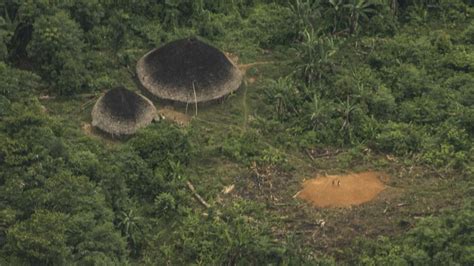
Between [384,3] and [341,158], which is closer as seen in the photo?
[341,158]

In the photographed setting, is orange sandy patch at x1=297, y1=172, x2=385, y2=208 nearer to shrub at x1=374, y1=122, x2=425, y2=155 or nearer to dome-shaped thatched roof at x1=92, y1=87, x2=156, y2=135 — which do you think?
shrub at x1=374, y1=122, x2=425, y2=155

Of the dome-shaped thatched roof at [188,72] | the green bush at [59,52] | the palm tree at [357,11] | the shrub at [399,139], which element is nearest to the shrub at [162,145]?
the dome-shaped thatched roof at [188,72]

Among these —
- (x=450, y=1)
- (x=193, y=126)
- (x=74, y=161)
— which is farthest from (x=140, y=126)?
(x=450, y=1)

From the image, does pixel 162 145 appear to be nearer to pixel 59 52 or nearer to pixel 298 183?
pixel 298 183

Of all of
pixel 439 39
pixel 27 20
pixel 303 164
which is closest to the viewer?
pixel 303 164

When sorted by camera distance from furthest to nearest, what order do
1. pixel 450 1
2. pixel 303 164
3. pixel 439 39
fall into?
pixel 450 1
pixel 439 39
pixel 303 164

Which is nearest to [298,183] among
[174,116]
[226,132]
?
[226,132]

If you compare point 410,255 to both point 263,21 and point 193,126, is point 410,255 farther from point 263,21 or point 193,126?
point 263,21
